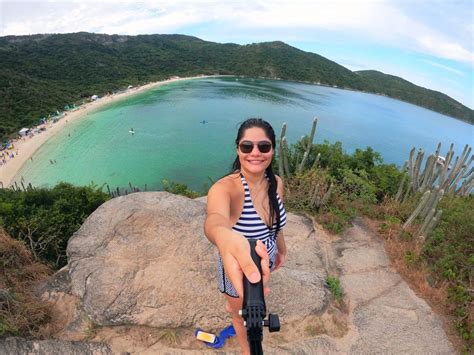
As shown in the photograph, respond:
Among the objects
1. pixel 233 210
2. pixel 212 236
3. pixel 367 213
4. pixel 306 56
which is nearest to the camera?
pixel 212 236

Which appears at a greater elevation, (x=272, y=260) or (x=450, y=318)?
(x=272, y=260)

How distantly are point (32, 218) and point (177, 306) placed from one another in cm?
505

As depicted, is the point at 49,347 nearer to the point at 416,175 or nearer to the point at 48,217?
the point at 48,217

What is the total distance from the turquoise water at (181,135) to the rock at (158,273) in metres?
14.3

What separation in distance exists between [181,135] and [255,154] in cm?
3165

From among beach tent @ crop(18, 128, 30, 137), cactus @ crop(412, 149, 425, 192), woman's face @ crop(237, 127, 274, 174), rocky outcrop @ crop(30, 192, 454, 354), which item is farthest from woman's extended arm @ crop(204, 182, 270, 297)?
beach tent @ crop(18, 128, 30, 137)

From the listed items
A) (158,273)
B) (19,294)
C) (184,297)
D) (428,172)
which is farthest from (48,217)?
(428,172)

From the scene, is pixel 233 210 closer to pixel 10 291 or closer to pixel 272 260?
pixel 272 260

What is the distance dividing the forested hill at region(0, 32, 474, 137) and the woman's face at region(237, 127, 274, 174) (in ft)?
121

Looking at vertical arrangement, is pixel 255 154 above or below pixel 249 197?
above

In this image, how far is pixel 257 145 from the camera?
1.95 m

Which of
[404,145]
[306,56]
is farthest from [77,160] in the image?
[306,56]

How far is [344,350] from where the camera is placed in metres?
3.57

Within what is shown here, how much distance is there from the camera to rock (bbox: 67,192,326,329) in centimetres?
358
